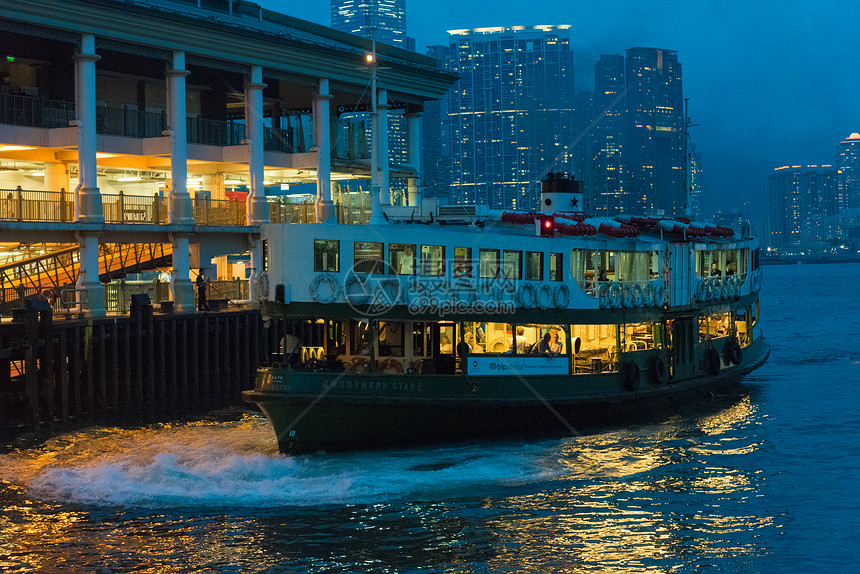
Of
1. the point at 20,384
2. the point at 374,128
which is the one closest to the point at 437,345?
the point at 374,128

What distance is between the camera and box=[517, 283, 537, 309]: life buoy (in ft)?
86.8

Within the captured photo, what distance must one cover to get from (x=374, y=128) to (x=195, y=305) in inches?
656

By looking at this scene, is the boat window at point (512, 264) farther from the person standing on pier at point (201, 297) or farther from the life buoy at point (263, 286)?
the person standing on pier at point (201, 297)

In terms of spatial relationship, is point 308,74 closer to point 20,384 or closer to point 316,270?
point 20,384

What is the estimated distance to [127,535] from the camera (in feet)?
62.3

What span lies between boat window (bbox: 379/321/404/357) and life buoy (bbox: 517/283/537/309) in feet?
10.1

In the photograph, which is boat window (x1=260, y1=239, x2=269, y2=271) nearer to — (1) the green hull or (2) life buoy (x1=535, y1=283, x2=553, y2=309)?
(1) the green hull

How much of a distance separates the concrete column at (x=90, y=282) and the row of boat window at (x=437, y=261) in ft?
46.3

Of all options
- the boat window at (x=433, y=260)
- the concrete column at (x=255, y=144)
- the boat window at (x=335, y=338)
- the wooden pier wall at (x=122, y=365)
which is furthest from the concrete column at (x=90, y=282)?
the boat window at (x=433, y=260)

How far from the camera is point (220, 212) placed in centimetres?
4359

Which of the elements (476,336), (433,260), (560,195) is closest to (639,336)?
(476,336)

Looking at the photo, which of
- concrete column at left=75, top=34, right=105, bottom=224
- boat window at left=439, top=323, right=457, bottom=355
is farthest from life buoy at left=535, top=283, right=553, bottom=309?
concrete column at left=75, top=34, right=105, bottom=224

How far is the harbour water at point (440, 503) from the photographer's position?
17.9 m

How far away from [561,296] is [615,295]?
2011 millimetres
